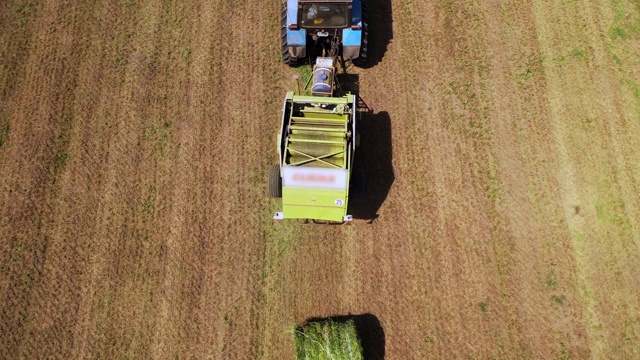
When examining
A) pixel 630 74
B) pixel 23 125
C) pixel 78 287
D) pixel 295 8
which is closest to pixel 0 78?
pixel 23 125

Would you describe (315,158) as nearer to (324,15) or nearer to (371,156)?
(371,156)

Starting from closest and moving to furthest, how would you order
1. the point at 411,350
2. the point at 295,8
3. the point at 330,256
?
the point at 411,350 < the point at 330,256 < the point at 295,8

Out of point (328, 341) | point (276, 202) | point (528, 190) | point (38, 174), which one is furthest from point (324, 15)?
point (38, 174)

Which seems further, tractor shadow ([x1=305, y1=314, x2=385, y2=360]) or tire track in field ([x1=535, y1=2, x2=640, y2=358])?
tire track in field ([x1=535, y1=2, x2=640, y2=358])

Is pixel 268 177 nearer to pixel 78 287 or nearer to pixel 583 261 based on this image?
pixel 78 287

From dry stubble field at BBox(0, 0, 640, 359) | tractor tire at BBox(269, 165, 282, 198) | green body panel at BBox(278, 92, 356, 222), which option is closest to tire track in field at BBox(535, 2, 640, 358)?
dry stubble field at BBox(0, 0, 640, 359)

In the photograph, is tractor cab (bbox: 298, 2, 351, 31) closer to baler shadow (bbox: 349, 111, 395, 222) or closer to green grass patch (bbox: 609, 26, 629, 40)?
baler shadow (bbox: 349, 111, 395, 222)
